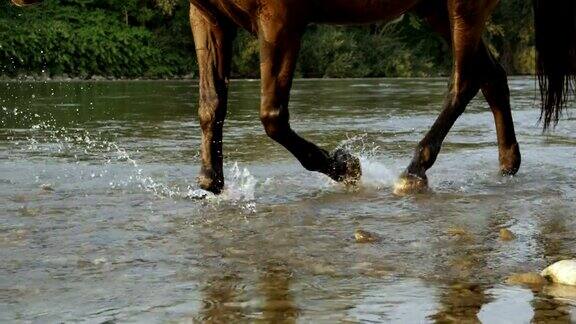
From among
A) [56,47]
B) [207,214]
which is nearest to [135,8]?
[56,47]

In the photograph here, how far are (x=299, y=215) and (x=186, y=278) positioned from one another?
1461mm

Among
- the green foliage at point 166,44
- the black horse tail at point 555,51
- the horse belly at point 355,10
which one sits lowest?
the green foliage at point 166,44

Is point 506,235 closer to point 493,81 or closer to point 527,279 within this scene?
point 527,279

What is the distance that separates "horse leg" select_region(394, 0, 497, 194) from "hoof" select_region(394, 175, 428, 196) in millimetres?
86

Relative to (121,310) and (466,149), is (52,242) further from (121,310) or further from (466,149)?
(466,149)

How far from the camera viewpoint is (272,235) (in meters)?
4.19

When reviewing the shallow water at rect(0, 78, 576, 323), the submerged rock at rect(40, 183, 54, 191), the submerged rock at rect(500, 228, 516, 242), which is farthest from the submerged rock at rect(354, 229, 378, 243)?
the submerged rock at rect(40, 183, 54, 191)

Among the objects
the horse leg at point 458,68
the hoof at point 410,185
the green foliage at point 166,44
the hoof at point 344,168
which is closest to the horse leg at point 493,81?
the horse leg at point 458,68

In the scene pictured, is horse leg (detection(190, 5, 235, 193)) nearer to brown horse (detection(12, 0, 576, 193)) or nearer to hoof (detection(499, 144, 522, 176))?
brown horse (detection(12, 0, 576, 193))

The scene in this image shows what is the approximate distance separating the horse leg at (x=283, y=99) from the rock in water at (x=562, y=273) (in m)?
2.30

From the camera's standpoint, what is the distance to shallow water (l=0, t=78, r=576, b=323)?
297cm

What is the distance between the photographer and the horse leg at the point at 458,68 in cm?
608

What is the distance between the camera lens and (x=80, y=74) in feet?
105

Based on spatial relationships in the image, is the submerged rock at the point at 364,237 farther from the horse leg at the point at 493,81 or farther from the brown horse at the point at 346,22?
the horse leg at the point at 493,81
